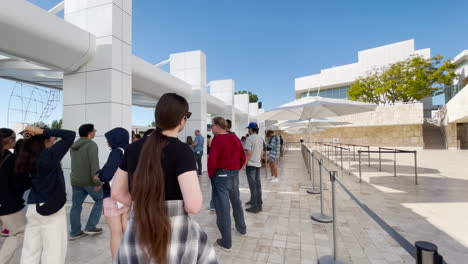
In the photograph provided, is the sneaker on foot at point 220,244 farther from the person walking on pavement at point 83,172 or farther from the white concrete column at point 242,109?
the white concrete column at point 242,109

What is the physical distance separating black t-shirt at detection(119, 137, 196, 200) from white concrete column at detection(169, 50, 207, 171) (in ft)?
28.6

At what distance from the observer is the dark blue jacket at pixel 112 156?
2465 millimetres

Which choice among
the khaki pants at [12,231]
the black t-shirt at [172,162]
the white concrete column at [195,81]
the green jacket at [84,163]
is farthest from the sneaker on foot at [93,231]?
the white concrete column at [195,81]

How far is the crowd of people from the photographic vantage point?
1.16m

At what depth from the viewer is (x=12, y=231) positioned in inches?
87.7

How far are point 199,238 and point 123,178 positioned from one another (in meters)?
0.62

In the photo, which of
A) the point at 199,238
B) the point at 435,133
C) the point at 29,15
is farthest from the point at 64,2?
→ the point at 435,133

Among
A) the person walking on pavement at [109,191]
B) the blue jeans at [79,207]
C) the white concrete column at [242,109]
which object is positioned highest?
the white concrete column at [242,109]

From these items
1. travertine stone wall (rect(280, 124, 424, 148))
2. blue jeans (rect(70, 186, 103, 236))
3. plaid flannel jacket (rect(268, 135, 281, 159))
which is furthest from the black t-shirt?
travertine stone wall (rect(280, 124, 424, 148))

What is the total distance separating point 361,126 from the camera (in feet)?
89.0

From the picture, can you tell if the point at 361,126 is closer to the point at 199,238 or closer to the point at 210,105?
the point at 210,105

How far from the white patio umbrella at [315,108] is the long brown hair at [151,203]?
Result: 5450 millimetres

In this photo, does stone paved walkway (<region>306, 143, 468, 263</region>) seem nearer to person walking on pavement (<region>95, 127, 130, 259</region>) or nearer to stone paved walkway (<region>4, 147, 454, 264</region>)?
stone paved walkway (<region>4, 147, 454, 264</region>)

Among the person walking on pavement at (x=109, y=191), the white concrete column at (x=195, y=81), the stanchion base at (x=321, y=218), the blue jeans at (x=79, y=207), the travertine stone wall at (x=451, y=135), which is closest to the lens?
the person walking on pavement at (x=109, y=191)
